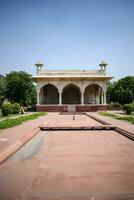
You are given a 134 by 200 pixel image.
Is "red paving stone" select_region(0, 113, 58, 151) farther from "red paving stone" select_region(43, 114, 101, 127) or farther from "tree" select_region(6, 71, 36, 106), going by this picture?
"tree" select_region(6, 71, 36, 106)

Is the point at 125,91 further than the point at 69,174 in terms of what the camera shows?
Yes

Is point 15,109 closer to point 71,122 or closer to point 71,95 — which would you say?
point 71,122

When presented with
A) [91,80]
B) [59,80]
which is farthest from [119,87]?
[59,80]

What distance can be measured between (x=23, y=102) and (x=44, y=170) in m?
40.6

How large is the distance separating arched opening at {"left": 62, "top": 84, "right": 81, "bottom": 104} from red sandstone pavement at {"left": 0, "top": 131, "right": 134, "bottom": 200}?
91.7 feet

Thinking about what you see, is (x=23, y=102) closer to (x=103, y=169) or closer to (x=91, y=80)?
(x=91, y=80)

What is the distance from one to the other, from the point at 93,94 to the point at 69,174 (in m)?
30.9

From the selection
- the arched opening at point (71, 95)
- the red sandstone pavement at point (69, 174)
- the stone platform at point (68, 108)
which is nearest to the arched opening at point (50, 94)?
the arched opening at point (71, 95)

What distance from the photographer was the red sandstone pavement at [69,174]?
121 inches

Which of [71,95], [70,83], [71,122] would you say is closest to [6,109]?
[71,122]

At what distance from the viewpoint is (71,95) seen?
34.2 meters

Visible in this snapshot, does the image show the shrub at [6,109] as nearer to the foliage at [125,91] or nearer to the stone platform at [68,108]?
the stone platform at [68,108]

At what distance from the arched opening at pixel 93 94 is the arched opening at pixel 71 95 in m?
1.30

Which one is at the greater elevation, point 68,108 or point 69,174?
point 68,108
